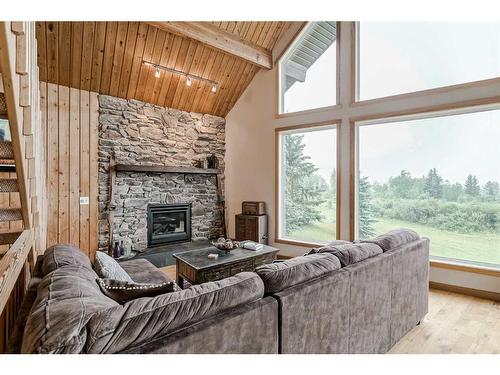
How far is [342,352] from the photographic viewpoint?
1.74m

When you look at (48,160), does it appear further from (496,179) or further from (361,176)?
(496,179)

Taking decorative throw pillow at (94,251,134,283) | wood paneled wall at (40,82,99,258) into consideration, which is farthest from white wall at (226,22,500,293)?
decorative throw pillow at (94,251,134,283)

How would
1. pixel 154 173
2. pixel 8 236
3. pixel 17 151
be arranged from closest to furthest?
pixel 17 151, pixel 8 236, pixel 154 173

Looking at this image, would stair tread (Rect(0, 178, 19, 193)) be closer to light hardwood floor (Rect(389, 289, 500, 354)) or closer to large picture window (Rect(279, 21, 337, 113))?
light hardwood floor (Rect(389, 289, 500, 354))

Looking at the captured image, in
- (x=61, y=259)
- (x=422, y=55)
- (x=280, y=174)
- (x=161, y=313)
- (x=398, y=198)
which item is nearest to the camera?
(x=161, y=313)

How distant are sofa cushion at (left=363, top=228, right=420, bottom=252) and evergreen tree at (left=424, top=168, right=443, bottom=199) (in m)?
1.51

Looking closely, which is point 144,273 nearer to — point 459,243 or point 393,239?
point 393,239

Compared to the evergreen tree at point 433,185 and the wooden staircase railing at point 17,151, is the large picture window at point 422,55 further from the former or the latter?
the wooden staircase railing at point 17,151

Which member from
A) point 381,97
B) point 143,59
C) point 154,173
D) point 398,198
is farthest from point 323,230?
point 143,59

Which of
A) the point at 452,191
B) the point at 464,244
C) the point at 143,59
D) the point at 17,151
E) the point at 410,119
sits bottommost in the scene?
the point at 464,244

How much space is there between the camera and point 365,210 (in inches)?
168

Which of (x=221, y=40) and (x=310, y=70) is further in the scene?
(x=310, y=70)

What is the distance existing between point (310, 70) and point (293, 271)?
427 cm

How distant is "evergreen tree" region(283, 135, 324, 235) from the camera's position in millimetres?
4840
